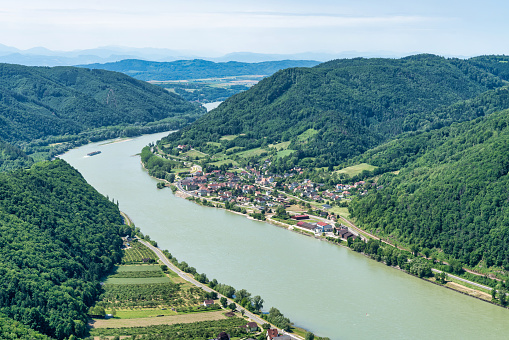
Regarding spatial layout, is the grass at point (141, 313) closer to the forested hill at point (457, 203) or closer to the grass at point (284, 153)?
the forested hill at point (457, 203)

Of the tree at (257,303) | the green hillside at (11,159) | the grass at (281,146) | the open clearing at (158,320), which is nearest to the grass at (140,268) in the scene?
the open clearing at (158,320)

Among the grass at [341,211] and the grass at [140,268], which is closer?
the grass at [140,268]

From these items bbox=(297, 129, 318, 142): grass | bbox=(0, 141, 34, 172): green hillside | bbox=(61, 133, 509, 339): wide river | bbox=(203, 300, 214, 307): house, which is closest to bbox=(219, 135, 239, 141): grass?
bbox=(297, 129, 318, 142): grass

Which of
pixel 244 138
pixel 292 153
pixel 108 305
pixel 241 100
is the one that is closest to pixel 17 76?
pixel 241 100

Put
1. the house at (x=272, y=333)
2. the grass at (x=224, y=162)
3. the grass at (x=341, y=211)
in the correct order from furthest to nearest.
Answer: the grass at (x=224, y=162), the grass at (x=341, y=211), the house at (x=272, y=333)

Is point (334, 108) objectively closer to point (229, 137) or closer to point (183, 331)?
point (229, 137)

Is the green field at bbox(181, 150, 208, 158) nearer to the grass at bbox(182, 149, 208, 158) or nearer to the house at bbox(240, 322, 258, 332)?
the grass at bbox(182, 149, 208, 158)

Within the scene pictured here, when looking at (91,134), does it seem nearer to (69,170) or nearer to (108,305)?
(69,170)
